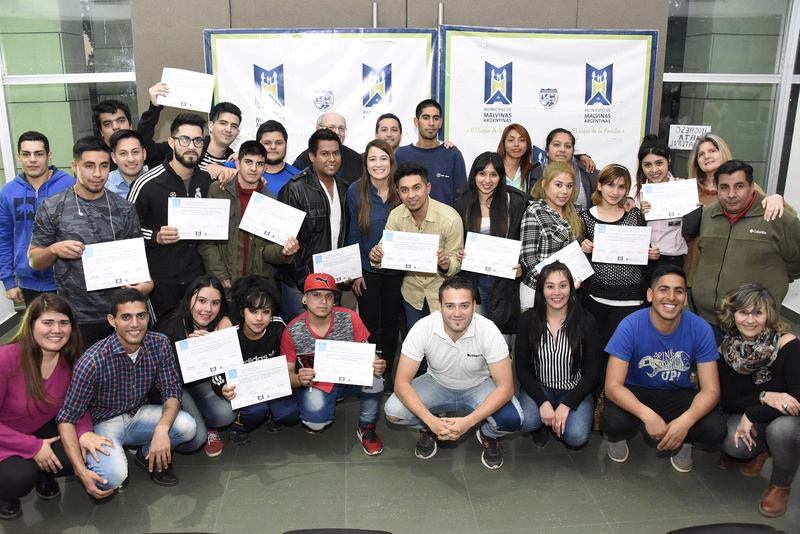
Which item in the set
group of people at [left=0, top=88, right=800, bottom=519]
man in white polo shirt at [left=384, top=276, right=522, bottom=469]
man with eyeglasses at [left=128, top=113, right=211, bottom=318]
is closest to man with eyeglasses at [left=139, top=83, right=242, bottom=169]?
group of people at [left=0, top=88, right=800, bottom=519]

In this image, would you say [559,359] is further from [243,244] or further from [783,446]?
[243,244]

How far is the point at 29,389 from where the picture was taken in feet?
10.6

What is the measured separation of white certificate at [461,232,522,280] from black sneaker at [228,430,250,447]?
74.5 inches

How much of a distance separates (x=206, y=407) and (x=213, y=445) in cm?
26

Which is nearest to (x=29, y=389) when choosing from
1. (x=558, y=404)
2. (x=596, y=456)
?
(x=558, y=404)

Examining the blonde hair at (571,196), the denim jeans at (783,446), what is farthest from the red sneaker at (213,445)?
the denim jeans at (783,446)

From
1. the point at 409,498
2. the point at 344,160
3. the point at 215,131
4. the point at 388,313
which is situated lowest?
the point at 409,498

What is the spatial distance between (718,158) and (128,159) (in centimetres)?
428

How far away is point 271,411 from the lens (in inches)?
159

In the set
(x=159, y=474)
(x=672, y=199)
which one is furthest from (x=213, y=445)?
(x=672, y=199)

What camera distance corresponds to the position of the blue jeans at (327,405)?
12.9ft

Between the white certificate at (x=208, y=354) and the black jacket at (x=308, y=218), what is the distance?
89 centimetres

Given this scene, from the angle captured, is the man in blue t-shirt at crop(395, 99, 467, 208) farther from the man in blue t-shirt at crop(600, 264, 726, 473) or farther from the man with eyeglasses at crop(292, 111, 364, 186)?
the man in blue t-shirt at crop(600, 264, 726, 473)

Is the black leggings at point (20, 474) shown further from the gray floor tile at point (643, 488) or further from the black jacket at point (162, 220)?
the gray floor tile at point (643, 488)
